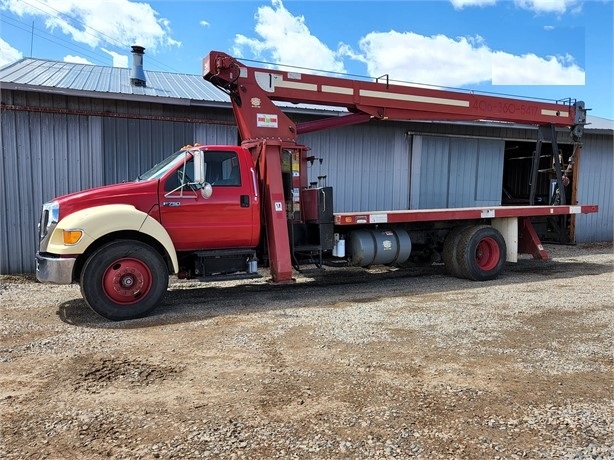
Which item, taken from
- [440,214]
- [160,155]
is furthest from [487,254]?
[160,155]

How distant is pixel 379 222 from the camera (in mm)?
8141

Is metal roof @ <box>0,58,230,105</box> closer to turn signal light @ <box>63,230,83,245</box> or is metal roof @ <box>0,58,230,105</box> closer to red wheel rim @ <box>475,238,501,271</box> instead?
turn signal light @ <box>63,230,83,245</box>

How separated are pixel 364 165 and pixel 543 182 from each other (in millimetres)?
8985

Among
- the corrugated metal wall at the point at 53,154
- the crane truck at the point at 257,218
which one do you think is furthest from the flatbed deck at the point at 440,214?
the corrugated metal wall at the point at 53,154

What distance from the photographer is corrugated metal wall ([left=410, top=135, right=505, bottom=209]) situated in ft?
42.2

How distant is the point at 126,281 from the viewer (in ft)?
20.3

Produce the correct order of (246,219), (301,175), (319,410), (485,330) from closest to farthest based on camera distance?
(319,410) → (485,330) → (246,219) → (301,175)

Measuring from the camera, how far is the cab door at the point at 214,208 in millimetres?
6633

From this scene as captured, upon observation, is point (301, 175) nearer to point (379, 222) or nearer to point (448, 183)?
point (379, 222)

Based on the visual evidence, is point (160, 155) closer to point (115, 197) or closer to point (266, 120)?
point (266, 120)

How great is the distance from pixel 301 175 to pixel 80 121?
4762 millimetres

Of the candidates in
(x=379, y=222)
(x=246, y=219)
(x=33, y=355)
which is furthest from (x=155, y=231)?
(x=379, y=222)

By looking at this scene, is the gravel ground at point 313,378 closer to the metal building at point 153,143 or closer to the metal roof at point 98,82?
the metal building at point 153,143

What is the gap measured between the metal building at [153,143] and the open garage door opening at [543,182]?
30.4 inches
